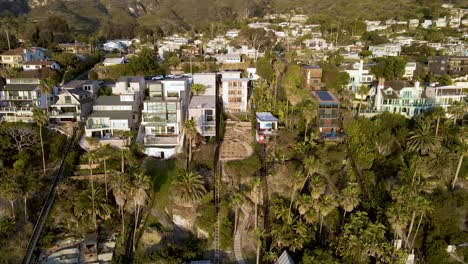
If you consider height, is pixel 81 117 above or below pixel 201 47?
below

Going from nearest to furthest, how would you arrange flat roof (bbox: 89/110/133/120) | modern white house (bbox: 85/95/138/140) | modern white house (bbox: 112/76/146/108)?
modern white house (bbox: 85/95/138/140) < flat roof (bbox: 89/110/133/120) < modern white house (bbox: 112/76/146/108)

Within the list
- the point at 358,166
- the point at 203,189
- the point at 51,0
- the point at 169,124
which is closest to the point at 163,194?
the point at 203,189

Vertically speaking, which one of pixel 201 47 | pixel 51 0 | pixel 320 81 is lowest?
pixel 320 81

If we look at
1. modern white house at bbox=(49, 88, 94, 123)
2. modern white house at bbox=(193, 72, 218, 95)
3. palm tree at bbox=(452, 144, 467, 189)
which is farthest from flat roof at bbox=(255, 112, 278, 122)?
modern white house at bbox=(49, 88, 94, 123)

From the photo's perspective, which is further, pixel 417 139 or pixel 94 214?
pixel 417 139

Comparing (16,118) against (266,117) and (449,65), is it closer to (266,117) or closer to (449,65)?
(266,117)

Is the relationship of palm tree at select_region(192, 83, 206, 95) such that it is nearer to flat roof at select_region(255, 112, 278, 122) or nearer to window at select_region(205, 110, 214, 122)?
window at select_region(205, 110, 214, 122)

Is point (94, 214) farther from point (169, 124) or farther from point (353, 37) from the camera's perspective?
point (353, 37)

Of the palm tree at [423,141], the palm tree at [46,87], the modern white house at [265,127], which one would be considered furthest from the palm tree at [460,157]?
the palm tree at [46,87]
